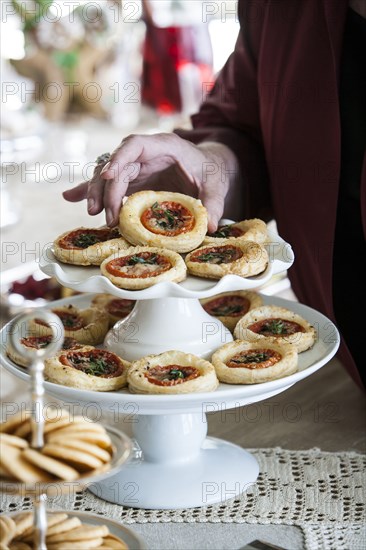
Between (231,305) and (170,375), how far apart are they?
26 centimetres

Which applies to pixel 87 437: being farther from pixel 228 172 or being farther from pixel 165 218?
pixel 228 172

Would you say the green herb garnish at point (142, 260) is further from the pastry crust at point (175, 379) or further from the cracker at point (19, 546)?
the cracker at point (19, 546)

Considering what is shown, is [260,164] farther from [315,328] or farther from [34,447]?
[34,447]

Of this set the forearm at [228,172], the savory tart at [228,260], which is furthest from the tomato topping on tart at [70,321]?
the forearm at [228,172]

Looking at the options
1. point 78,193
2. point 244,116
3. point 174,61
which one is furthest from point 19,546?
point 174,61

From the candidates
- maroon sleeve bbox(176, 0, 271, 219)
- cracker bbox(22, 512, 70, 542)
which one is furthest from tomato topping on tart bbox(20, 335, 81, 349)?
maroon sleeve bbox(176, 0, 271, 219)

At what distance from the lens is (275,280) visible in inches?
78.2

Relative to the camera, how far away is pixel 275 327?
3.91 ft

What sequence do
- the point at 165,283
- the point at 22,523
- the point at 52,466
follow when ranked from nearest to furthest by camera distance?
the point at 52,466, the point at 22,523, the point at 165,283

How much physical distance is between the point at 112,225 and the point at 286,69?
0.49m

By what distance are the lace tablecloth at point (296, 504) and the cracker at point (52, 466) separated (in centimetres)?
34

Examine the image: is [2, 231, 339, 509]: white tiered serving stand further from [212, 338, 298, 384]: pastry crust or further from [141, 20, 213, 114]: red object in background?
[141, 20, 213, 114]: red object in background

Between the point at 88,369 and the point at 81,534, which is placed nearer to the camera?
the point at 81,534

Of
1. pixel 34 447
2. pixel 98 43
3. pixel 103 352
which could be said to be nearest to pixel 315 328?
pixel 103 352
